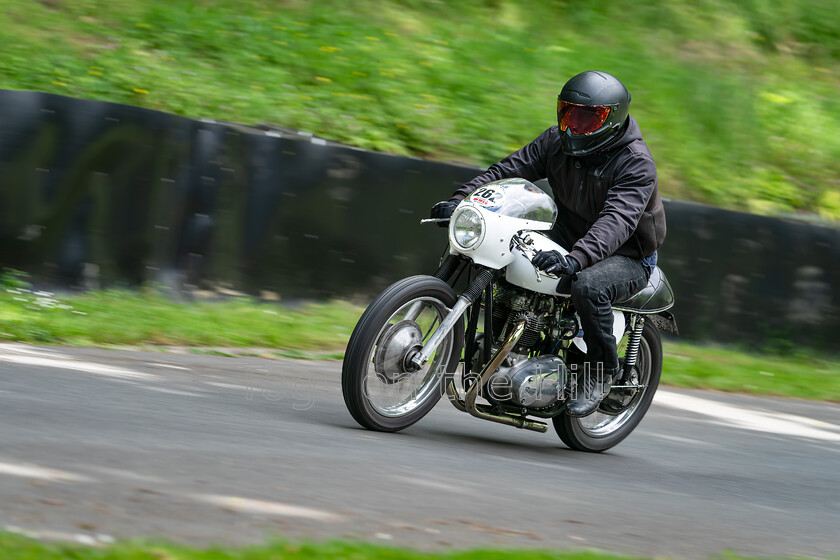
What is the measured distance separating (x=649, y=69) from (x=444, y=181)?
5.88 m

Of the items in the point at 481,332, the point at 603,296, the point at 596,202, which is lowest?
the point at 481,332

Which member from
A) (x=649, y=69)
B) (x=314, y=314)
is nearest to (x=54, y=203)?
(x=314, y=314)

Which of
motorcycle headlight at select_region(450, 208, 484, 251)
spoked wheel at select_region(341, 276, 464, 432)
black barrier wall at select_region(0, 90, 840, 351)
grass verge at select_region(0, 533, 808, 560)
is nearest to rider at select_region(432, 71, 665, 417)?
motorcycle headlight at select_region(450, 208, 484, 251)

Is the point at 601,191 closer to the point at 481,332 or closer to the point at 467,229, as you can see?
the point at 467,229

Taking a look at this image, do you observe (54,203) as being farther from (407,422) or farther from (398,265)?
(407,422)

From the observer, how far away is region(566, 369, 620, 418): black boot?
606cm

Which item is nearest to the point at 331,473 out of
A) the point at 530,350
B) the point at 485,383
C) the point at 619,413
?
the point at 485,383

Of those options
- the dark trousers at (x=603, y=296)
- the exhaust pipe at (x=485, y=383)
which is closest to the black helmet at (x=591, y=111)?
the dark trousers at (x=603, y=296)

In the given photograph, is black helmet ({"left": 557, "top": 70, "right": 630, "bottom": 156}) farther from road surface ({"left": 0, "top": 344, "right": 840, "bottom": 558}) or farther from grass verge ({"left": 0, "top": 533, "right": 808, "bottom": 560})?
grass verge ({"left": 0, "top": 533, "right": 808, "bottom": 560})

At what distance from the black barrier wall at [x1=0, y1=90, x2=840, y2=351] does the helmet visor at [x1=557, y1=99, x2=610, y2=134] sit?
394cm

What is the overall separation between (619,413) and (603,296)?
1199mm

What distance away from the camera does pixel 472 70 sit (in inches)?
510

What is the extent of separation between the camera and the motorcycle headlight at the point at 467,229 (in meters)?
5.56

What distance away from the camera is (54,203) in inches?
329
